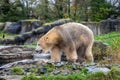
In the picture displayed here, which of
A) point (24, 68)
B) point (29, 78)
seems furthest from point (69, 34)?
point (29, 78)

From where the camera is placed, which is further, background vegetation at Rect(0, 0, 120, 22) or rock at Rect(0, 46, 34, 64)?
background vegetation at Rect(0, 0, 120, 22)

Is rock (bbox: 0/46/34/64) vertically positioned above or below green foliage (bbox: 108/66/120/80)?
below

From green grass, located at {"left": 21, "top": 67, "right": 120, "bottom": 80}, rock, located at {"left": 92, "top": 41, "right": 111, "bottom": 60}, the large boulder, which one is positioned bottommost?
the large boulder

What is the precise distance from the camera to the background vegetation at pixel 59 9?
33750 mm

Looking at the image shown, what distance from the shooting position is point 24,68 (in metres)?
9.63

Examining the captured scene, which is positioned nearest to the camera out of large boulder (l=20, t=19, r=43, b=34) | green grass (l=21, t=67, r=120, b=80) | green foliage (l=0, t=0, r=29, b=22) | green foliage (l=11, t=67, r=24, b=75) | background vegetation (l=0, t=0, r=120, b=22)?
green grass (l=21, t=67, r=120, b=80)

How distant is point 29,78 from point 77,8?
26.5 metres

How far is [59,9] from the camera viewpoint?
35.3 m

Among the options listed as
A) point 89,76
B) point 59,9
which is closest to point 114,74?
point 89,76

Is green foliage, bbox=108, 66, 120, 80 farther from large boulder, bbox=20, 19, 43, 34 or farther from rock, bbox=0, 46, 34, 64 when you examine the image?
large boulder, bbox=20, 19, 43, 34

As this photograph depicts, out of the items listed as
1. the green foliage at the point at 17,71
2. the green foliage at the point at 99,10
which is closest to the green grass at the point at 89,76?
the green foliage at the point at 17,71

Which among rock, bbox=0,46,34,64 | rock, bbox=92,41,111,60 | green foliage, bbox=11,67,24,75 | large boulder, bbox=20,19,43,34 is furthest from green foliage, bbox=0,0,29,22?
green foliage, bbox=11,67,24,75

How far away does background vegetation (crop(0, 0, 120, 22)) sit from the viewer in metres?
33.8

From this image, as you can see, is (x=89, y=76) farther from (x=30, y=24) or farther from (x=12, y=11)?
(x=12, y=11)
